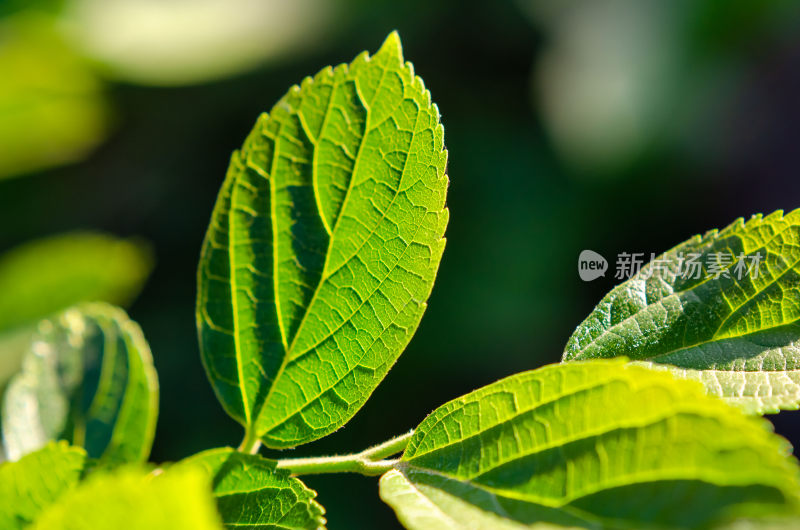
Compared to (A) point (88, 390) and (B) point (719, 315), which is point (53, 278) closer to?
(A) point (88, 390)

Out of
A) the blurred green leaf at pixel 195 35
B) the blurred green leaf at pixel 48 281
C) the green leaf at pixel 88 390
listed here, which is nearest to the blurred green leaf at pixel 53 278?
the blurred green leaf at pixel 48 281

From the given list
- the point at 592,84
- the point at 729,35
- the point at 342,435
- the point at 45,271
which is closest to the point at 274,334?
the point at 45,271

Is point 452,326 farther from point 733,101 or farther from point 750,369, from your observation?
point 750,369

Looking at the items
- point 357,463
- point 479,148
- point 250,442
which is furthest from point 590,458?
point 479,148

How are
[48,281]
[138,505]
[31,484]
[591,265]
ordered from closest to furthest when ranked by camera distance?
[138,505] < [31,484] < [48,281] < [591,265]

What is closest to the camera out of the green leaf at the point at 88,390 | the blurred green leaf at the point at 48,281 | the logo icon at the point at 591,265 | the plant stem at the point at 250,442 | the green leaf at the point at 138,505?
the green leaf at the point at 138,505

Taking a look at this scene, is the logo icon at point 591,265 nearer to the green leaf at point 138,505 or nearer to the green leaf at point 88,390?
the green leaf at point 88,390

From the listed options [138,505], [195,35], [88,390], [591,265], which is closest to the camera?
[138,505]
